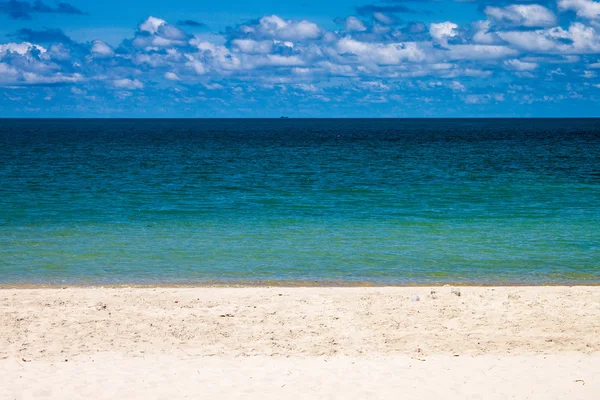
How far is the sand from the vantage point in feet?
28.8

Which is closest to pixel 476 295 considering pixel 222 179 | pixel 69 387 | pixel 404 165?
pixel 69 387

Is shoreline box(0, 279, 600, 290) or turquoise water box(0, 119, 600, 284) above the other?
turquoise water box(0, 119, 600, 284)

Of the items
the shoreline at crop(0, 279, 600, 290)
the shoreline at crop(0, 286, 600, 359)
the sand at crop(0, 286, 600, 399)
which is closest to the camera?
the sand at crop(0, 286, 600, 399)

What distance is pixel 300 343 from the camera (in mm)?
10578

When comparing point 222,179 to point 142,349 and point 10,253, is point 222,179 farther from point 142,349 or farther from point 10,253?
point 142,349

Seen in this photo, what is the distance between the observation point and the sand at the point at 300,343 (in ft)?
28.8

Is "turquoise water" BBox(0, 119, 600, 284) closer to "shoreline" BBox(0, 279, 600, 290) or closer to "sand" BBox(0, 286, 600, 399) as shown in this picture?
"shoreline" BBox(0, 279, 600, 290)

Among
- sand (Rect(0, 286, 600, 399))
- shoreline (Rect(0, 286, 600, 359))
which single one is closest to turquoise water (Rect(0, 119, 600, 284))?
shoreline (Rect(0, 286, 600, 359))

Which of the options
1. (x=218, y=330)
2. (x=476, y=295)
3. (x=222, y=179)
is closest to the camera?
(x=218, y=330)

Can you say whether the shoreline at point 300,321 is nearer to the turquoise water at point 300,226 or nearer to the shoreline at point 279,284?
the shoreline at point 279,284

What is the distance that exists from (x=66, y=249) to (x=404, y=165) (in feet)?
114

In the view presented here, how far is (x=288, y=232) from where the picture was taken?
73.0ft

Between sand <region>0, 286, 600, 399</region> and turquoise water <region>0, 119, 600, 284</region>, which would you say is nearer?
sand <region>0, 286, 600, 399</region>

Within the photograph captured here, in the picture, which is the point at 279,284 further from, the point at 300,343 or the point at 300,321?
the point at 300,343
